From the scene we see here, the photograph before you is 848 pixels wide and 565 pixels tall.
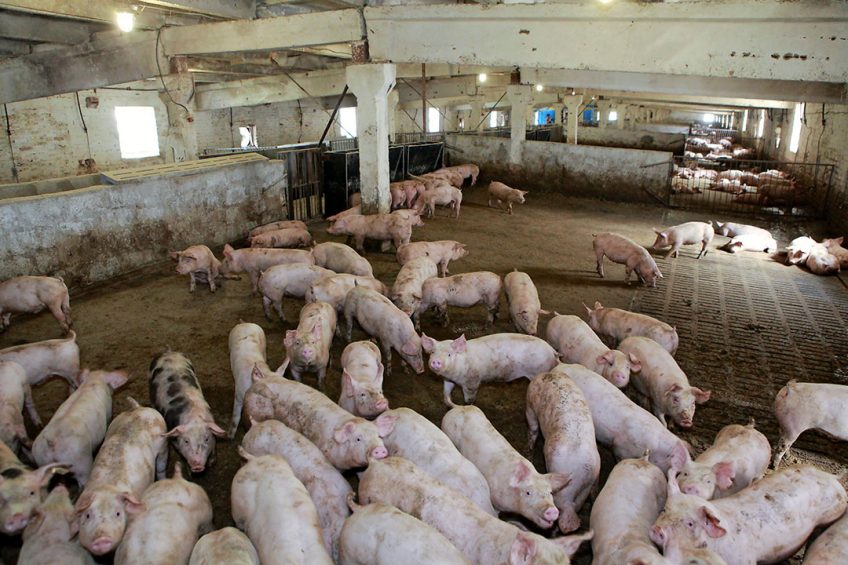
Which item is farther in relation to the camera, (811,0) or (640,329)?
(811,0)

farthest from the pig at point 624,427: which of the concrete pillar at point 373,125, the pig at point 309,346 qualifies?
the concrete pillar at point 373,125

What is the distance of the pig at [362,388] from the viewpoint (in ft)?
13.2

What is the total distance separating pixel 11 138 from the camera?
1414 cm

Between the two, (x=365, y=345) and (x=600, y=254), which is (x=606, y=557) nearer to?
(x=365, y=345)

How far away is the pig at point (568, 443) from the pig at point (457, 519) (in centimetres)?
62

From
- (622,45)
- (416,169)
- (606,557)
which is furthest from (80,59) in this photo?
(606,557)

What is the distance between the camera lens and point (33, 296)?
6.06 m

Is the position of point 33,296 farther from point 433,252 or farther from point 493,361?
point 493,361

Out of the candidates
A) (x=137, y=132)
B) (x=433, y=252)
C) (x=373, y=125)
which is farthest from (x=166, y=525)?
(x=137, y=132)

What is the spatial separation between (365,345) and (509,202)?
27.6ft

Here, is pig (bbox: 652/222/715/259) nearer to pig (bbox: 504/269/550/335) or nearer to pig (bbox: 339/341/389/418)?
pig (bbox: 504/269/550/335)

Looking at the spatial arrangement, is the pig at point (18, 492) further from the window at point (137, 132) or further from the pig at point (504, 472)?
the window at point (137, 132)

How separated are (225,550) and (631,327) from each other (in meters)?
4.12

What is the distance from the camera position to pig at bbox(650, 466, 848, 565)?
278 cm
